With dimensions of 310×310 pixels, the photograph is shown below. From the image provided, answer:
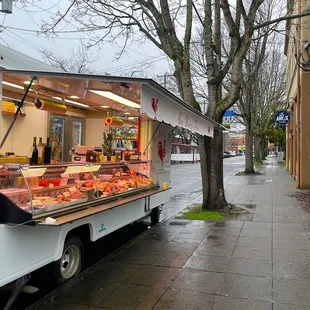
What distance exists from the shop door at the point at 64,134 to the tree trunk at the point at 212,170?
129 inches

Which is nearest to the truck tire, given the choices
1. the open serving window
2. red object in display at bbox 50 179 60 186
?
the open serving window

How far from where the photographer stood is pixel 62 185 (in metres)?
5.12

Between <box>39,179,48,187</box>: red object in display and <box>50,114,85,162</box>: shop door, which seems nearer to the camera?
<box>39,179,48,187</box>: red object in display

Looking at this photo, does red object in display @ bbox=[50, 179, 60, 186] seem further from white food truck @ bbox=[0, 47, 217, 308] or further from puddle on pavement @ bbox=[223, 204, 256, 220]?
puddle on pavement @ bbox=[223, 204, 256, 220]

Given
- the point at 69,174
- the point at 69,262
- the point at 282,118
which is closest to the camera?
the point at 69,262

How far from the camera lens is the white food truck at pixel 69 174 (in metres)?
3.92

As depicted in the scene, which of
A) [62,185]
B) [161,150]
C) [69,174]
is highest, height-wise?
[161,150]

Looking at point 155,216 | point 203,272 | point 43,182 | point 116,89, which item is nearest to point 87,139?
point 155,216

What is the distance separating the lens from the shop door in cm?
870

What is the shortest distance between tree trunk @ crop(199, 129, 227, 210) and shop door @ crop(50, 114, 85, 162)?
328 cm

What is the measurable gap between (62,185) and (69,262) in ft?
3.43

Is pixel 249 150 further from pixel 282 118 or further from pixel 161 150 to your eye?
pixel 161 150

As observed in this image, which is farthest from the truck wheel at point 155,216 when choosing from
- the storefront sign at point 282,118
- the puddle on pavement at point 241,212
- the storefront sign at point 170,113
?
the storefront sign at point 282,118

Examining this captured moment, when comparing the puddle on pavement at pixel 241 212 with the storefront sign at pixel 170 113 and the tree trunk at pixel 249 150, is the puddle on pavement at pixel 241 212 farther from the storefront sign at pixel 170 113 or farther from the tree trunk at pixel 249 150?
the tree trunk at pixel 249 150
